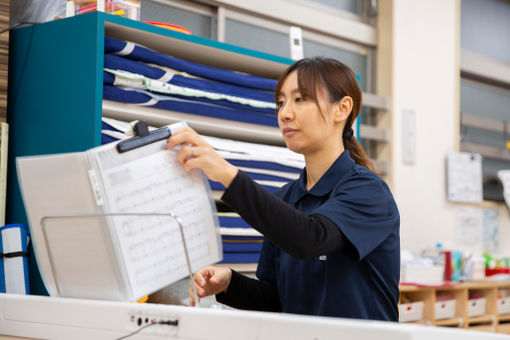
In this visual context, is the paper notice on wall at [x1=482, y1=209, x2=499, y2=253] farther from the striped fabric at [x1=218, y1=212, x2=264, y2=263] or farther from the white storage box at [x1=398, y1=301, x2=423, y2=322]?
the striped fabric at [x1=218, y1=212, x2=264, y2=263]

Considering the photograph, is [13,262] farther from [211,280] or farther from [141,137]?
[141,137]

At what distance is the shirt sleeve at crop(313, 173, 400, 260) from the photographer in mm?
1171

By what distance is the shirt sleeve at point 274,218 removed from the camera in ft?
3.49

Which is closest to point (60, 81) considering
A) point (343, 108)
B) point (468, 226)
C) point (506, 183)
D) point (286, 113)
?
point (286, 113)

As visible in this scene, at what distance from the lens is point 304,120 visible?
1.36m

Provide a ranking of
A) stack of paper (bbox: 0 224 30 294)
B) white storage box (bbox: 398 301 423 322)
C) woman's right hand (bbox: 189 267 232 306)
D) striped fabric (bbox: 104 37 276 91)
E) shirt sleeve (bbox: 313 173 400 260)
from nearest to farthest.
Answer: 1. shirt sleeve (bbox: 313 173 400 260)
2. woman's right hand (bbox: 189 267 232 306)
3. stack of paper (bbox: 0 224 30 294)
4. striped fabric (bbox: 104 37 276 91)
5. white storage box (bbox: 398 301 423 322)

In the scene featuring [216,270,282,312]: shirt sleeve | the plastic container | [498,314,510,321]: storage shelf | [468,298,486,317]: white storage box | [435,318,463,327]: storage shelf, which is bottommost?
[498,314,510,321]: storage shelf

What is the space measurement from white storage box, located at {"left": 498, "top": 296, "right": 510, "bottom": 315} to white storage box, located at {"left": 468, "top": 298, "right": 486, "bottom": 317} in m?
0.14

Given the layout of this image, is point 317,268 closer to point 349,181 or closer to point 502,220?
point 349,181

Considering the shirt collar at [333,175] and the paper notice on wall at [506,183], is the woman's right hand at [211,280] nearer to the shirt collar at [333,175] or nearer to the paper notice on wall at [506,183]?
the shirt collar at [333,175]

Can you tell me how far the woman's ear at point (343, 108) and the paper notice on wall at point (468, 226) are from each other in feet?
9.14

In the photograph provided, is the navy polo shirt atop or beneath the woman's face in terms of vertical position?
beneath

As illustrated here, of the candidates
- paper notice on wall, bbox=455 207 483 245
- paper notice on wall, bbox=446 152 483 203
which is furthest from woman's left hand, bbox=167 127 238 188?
paper notice on wall, bbox=455 207 483 245

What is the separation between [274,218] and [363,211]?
226 mm
